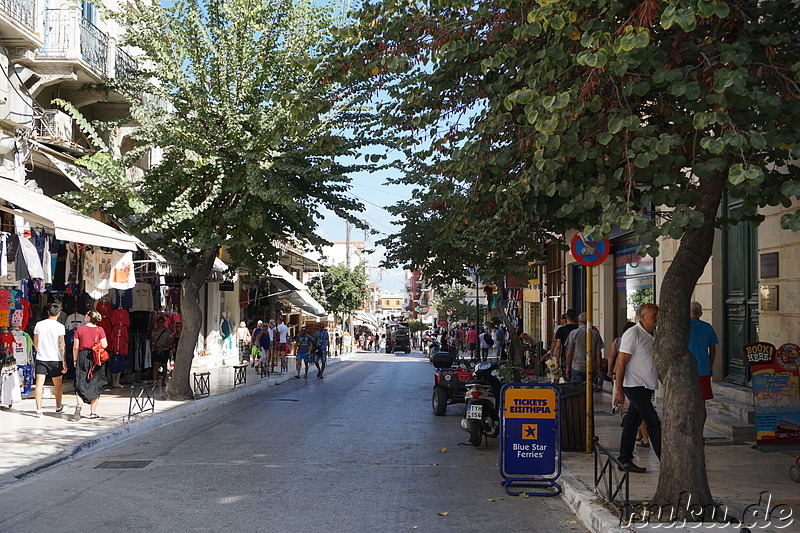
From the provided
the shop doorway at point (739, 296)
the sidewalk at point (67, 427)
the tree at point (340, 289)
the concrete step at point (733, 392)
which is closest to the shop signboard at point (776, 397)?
the concrete step at point (733, 392)

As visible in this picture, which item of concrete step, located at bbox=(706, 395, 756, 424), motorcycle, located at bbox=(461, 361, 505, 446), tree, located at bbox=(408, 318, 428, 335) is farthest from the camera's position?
tree, located at bbox=(408, 318, 428, 335)

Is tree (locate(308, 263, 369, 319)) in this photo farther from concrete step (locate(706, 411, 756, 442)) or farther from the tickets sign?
the tickets sign

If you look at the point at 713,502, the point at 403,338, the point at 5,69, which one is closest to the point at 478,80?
the point at 713,502

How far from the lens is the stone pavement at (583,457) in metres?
7.12

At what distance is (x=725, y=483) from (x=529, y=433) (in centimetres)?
205

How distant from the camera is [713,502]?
6703mm

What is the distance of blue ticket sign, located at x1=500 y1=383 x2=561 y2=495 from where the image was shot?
8602 millimetres

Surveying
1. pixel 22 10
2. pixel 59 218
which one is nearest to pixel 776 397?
pixel 59 218

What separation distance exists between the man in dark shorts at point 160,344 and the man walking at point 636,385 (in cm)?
1404

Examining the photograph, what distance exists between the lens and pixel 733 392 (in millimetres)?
12414

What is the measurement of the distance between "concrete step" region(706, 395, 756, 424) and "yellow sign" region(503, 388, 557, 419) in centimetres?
368

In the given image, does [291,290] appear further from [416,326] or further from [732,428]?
[416,326]

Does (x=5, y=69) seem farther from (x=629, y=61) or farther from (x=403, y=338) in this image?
(x=403, y=338)

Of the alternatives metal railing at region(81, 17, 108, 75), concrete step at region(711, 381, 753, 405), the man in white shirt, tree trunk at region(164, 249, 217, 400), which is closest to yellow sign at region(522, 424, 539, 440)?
concrete step at region(711, 381, 753, 405)
